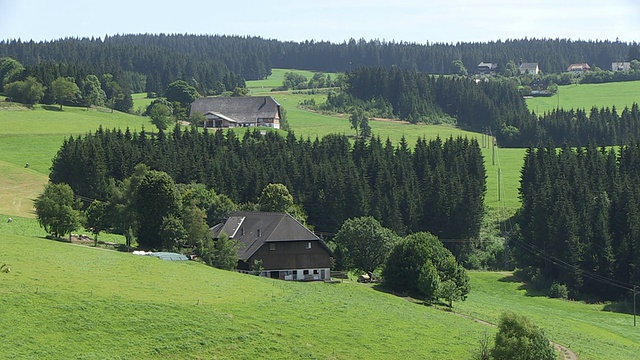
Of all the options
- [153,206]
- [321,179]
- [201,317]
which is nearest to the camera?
[201,317]

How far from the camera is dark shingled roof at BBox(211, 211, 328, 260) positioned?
9481 centimetres

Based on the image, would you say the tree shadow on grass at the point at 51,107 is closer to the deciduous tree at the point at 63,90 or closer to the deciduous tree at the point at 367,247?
the deciduous tree at the point at 63,90

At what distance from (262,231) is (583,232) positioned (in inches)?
1707

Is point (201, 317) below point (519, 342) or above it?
above

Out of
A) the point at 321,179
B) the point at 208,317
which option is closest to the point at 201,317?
the point at 208,317

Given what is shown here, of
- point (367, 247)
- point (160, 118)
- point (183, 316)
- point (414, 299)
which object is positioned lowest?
point (414, 299)

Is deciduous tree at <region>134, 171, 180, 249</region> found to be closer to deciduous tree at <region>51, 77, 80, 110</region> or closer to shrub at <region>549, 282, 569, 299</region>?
shrub at <region>549, 282, 569, 299</region>

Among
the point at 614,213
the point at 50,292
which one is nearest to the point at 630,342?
the point at 614,213

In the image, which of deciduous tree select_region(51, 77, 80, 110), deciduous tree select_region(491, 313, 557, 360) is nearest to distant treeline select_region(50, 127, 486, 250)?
deciduous tree select_region(51, 77, 80, 110)

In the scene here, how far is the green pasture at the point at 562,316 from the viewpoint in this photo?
8016 centimetres

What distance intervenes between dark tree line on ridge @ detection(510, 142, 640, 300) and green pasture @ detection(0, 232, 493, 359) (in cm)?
3882

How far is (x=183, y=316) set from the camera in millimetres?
64438

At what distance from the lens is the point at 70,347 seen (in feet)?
187

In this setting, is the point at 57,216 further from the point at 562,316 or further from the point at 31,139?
the point at 31,139
